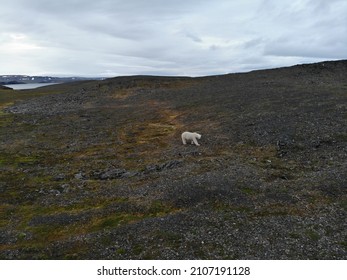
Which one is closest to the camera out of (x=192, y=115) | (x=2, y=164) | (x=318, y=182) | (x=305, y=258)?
(x=305, y=258)

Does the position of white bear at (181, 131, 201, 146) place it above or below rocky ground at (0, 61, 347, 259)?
above

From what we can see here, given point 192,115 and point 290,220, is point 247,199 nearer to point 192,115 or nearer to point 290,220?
point 290,220

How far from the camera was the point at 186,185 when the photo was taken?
785 inches

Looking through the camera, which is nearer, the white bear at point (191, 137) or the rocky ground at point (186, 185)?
the rocky ground at point (186, 185)

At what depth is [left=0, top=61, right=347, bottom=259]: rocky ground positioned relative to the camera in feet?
47.0

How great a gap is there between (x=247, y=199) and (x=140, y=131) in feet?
75.6

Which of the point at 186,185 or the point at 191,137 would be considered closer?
the point at 186,185

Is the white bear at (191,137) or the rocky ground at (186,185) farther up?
the white bear at (191,137)

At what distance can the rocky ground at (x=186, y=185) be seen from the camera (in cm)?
1432

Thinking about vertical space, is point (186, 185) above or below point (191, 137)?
below

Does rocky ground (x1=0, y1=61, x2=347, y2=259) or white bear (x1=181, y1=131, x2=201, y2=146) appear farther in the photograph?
white bear (x1=181, y1=131, x2=201, y2=146)

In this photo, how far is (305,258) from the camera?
12.7 meters

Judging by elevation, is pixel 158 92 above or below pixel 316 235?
above

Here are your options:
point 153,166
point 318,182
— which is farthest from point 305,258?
point 153,166
